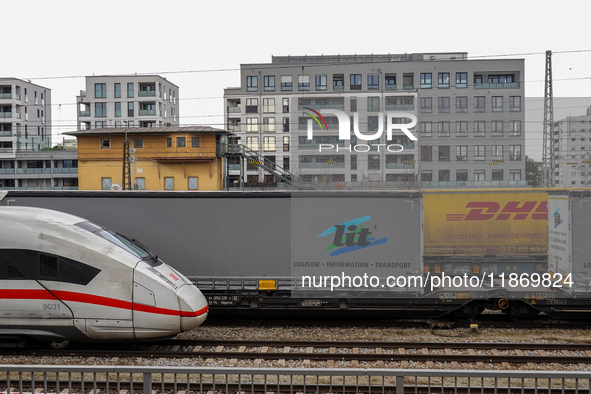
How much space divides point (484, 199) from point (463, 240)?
1.30 m

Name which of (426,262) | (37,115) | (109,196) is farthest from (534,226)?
(37,115)

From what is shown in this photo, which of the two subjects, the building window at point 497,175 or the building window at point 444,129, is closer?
the building window at point 497,175

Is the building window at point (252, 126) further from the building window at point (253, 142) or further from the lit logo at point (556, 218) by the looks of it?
the lit logo at point (556, 218)

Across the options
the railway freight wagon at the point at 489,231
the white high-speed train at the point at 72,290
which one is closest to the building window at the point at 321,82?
the railway freight wagon at the point at 489,231

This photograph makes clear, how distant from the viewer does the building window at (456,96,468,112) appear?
51.7 meters

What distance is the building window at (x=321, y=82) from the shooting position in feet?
184

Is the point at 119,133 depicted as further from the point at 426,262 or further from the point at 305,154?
the point at 426,262

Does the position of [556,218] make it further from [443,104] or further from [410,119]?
[443,104]

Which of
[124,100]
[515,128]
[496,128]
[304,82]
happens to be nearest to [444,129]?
[496,128]

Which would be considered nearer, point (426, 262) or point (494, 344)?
point (494, 344)

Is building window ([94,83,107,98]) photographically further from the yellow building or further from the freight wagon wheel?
the freight wagon wheel

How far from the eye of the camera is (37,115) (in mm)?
81062

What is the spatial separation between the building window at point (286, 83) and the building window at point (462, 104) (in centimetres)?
1926

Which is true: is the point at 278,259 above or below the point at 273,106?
below
